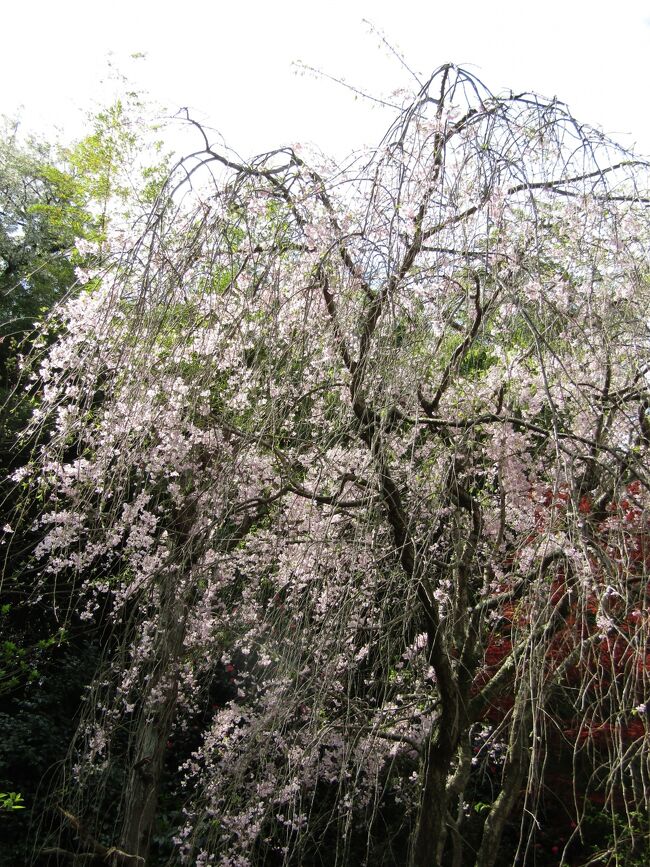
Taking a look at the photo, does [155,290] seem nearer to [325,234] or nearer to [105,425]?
[105,425]

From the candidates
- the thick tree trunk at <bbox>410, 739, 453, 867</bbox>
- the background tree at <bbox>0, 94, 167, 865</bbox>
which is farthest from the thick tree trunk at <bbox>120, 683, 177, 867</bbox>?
the thick tree trunk at <bbox>410, 739, 453, 867</bbox>

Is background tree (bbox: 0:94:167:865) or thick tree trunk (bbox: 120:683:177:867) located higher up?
background tree (bbox: 0:94:167:865)

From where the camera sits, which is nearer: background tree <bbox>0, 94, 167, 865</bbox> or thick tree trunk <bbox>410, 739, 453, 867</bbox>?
thick tree trunk <bbox>410, 739, 453, 867</bbox>

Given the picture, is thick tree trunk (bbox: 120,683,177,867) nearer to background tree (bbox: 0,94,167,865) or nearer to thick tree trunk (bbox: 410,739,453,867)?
background tree (bbox: 0,94,167,865)

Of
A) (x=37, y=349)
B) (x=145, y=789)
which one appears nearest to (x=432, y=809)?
(x=145, y=789)

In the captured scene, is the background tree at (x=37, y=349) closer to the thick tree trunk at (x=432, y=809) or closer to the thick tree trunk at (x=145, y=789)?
the thick tree trunk at (x=145, y=789)

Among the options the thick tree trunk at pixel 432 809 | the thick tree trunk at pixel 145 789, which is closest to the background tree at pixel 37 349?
the thick tree trunk at pixel 145 789

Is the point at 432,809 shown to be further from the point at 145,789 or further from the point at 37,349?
the point at 37,349

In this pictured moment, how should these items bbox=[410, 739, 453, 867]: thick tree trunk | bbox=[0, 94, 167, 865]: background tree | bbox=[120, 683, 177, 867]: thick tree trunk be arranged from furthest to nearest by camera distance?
bbox=[0, 94, 167, 865]: background tree → bbox=[120, 683, 177, 867]: thick tree trunk → bbox=[410, 739, 453, 867]: thick tree trunk

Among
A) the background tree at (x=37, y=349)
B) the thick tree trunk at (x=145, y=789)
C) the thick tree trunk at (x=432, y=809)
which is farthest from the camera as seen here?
the background tree at (x=37, y=349)

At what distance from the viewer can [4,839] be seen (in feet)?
13.7

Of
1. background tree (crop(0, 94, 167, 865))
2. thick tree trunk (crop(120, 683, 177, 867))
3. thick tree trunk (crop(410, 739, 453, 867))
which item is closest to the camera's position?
thick tree trunk (crop(410, 739, 453, 867))

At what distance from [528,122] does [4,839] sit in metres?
4.64

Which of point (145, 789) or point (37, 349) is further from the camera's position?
point (145, 789)
